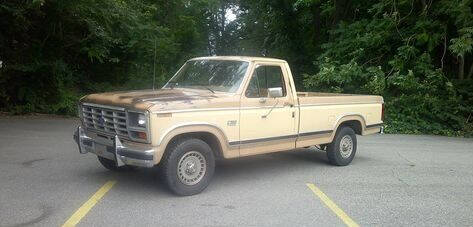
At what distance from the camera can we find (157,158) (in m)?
6.48

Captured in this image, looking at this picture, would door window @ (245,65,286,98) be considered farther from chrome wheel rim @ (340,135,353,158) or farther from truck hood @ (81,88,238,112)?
chrome wheel rim @ (340,135,353,158)

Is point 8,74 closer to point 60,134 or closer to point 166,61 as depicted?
point 60,134

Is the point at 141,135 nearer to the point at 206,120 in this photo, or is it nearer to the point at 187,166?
the point at 187,166

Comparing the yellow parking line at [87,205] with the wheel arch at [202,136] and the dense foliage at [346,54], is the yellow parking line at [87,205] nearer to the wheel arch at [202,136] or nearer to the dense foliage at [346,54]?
the wheel arch at [202,136]

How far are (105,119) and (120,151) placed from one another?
66cm

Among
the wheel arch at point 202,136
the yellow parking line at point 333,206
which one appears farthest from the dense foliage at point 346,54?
the wheel arch at point 202,136

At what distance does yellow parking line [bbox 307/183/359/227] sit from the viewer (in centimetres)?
600

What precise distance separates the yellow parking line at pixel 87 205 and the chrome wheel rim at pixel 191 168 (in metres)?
1.13

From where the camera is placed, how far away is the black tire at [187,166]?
6723 millimetres

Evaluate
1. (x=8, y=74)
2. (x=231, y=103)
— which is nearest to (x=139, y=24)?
(x=8, y=74)

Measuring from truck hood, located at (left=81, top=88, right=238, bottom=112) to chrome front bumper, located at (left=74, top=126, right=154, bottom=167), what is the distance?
54cm

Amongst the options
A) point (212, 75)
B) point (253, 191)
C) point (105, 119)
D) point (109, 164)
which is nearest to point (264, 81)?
point (212, 75)

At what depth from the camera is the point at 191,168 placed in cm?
699

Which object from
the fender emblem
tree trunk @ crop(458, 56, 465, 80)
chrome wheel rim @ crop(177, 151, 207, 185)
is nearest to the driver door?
the fender emblem
